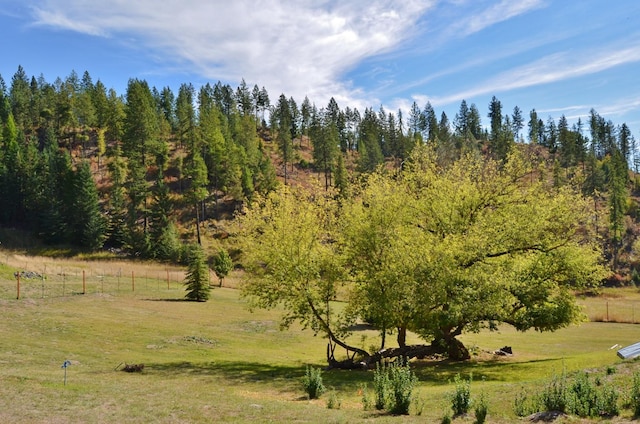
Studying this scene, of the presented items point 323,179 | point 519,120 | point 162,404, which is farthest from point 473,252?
point 519,120

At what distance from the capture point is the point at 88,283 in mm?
45719

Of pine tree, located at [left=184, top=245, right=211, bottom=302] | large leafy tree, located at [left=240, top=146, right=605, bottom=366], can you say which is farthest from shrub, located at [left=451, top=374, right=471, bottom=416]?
pine tree, located at [left=184, top=245, right=211, bottom=302]

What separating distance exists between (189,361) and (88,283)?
27.5 m

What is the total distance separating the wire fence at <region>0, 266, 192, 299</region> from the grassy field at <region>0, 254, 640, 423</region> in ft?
1.09

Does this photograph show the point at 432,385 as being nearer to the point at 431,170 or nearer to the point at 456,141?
the point at 431,170

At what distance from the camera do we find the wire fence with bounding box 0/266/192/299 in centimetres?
3722

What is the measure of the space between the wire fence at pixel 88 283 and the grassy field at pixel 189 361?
33cm

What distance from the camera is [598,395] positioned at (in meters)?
11.1

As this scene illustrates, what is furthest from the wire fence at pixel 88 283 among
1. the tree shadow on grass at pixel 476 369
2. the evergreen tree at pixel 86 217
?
the tree shadow on grass at pixel 476 369

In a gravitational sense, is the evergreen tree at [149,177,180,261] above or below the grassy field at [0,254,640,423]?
above

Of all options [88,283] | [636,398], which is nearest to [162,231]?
[88,283]

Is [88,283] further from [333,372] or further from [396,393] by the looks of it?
[396,393]

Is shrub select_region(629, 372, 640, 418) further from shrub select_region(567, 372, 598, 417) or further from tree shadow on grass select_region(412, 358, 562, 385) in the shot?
tree shadow on grass select_region(412, 358, 562, 385)

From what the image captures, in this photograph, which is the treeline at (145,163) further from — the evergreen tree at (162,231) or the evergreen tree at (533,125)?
the evergreen tree at (533,125)
